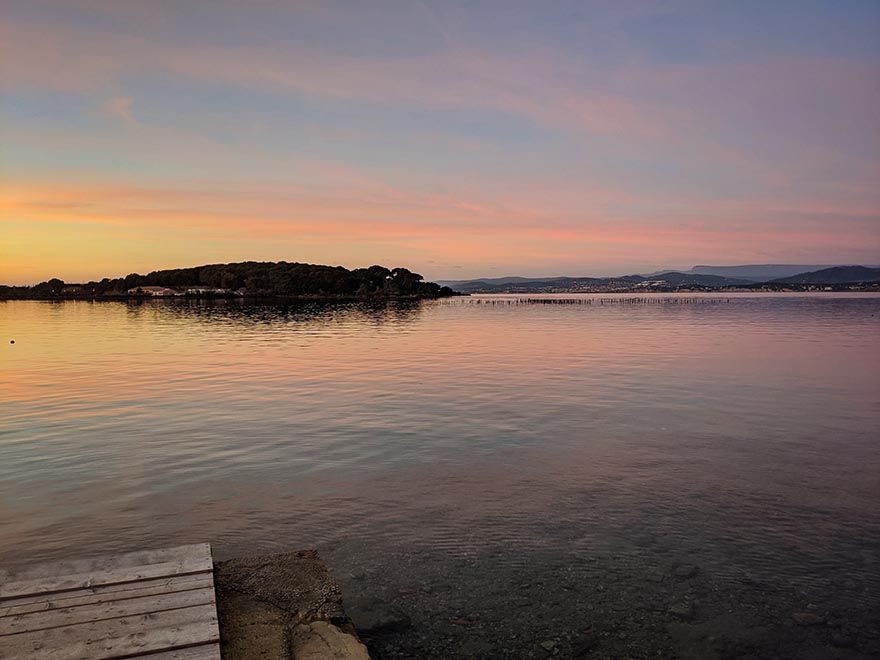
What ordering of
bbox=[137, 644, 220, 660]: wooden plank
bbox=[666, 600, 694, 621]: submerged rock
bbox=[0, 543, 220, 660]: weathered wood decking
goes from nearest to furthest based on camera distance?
1. bbox=[137, 644, 220, 660]: wooden plank
2. bbox=[0, 543, 220, 660]: weathered wood decking
3. bbox=[666, 600, 694, 621]: submerged rock

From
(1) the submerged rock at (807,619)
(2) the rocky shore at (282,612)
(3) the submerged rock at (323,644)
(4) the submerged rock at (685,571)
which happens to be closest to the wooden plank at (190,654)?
(2) the rocky shore at (282,612)

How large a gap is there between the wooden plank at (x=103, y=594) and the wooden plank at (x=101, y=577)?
7 cm

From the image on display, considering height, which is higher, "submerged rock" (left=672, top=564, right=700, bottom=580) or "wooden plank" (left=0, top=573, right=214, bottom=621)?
"wooden plank" (left=0, top=573, right=214, bottom=621)

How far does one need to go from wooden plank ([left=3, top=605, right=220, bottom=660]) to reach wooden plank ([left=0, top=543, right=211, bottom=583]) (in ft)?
4.41

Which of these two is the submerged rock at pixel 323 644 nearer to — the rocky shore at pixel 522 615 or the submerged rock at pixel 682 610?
the rocky shore at pixel 522 615

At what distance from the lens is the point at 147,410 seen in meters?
25.7

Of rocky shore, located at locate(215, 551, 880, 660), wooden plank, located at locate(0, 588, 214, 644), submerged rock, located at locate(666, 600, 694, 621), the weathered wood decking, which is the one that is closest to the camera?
the weathered wood decking

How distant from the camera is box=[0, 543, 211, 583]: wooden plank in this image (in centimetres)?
732

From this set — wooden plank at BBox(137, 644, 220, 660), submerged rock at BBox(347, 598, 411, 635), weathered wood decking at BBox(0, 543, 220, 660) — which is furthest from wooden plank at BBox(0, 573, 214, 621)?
submerged rock at BBox(347, 598, 411, 635)

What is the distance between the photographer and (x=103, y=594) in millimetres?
6758

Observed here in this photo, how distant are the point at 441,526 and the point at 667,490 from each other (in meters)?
6.06

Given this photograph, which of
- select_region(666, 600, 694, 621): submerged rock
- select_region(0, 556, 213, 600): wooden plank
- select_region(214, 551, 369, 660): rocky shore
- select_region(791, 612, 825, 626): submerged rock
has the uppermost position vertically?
select_region(0, 556, 213, 600): wooden plank

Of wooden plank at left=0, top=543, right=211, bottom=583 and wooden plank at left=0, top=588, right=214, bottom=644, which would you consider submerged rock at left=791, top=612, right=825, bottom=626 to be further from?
wooden plank at left=0, top=543, right=211, bottom=583

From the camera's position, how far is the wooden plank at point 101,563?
732 cm
